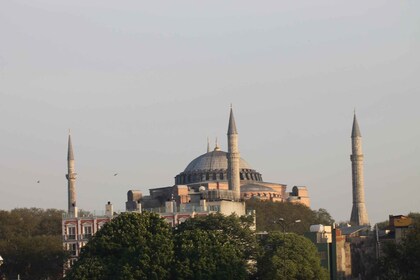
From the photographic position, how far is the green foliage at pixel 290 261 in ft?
281

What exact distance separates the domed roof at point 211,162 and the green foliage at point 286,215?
906 inches

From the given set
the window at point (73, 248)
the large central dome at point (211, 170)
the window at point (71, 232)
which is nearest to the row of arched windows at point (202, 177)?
the large central dome at point (211, 170)

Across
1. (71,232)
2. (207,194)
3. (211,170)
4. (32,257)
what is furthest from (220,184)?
(32,257)

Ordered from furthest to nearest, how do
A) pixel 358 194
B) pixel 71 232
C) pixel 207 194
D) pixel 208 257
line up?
pixel 358 194, pixel 207 194, pixel 71 232, pixel 208 257

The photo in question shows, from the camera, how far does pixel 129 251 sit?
282ft

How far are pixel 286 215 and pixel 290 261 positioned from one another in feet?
240

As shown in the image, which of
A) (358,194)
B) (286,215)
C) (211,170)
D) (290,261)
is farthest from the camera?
(211,170)

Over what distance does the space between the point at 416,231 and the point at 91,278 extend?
1967cm

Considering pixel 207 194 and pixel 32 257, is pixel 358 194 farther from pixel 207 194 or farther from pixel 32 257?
pixel 32 257

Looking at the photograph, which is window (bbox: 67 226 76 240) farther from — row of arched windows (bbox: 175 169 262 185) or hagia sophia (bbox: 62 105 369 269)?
row of arched windows (bbox: 175 169 262 185)

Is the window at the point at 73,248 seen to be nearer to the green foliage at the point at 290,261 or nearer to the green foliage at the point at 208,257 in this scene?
the green foliage at the point at 208,257

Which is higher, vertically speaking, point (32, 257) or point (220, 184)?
point (220, 184)

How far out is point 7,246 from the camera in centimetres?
12162

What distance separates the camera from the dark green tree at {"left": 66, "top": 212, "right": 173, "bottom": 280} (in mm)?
83025
